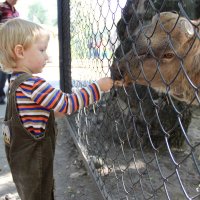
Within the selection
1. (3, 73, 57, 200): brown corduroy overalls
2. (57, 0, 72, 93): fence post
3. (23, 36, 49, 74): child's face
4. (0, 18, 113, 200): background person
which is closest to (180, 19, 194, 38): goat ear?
(0, 18, 113, 200): background person

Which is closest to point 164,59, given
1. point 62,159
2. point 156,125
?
point 156,125

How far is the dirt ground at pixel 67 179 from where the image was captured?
3.25 m

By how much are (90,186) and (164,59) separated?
149 centimetres

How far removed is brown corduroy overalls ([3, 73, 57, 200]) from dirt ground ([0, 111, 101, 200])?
2.73ft

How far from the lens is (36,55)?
7.21ft

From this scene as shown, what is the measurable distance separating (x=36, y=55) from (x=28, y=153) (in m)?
0.60

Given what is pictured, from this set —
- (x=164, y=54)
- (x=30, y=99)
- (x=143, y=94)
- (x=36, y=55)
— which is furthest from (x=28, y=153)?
(x=143, y=94)

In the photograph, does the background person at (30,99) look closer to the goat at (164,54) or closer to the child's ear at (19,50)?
the child's ear at (19,50)

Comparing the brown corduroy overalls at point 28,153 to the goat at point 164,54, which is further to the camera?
the goat at point 164,54

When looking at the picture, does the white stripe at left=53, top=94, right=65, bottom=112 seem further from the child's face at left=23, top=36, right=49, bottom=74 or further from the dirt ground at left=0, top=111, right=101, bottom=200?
the dirt ground at left=0, top=111, right=101, bottom=200

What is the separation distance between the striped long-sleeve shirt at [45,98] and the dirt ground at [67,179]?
1.30 metres

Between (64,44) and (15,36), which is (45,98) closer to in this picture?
(15,36)

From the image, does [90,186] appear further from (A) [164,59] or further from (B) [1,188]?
(A) [164,59]

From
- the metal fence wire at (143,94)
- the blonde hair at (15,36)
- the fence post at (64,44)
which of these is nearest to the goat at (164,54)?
the metal fence wire at (143,94)
